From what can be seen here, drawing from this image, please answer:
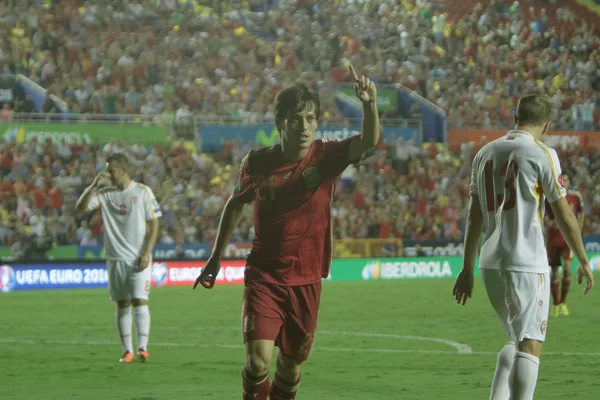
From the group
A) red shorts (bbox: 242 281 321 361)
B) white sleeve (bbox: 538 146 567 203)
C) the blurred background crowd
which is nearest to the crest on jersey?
red shorts (bbox: 242 281 321 361)

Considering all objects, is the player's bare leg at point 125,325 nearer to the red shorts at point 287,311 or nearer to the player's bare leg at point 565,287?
the red shorts at point 287,311

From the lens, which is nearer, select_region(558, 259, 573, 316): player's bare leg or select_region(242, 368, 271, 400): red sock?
select_region(242, 368, 271, 400): red sock

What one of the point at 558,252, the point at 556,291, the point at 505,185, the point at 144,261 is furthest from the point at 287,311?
the point at 556,291

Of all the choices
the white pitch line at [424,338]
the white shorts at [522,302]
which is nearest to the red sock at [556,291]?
the white pitch line at [424,338]

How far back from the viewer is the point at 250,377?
6.48 m

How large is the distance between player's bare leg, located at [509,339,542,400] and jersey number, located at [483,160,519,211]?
837mm

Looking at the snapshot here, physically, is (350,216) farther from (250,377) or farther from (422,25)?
(250,377)

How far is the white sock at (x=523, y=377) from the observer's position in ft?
20.4

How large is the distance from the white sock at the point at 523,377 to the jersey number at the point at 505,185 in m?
0.91

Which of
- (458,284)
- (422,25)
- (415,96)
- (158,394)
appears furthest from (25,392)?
(422,25)

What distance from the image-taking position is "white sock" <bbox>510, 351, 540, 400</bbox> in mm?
6219

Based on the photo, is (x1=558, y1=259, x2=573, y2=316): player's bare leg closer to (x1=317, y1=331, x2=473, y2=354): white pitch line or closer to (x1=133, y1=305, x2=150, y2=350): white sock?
(x1=317, y1=331, x2=473, y2=354): white pitch line

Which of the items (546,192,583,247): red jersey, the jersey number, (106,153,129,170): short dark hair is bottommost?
(546,192,583,247): red jersey

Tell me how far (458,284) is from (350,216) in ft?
74.4
